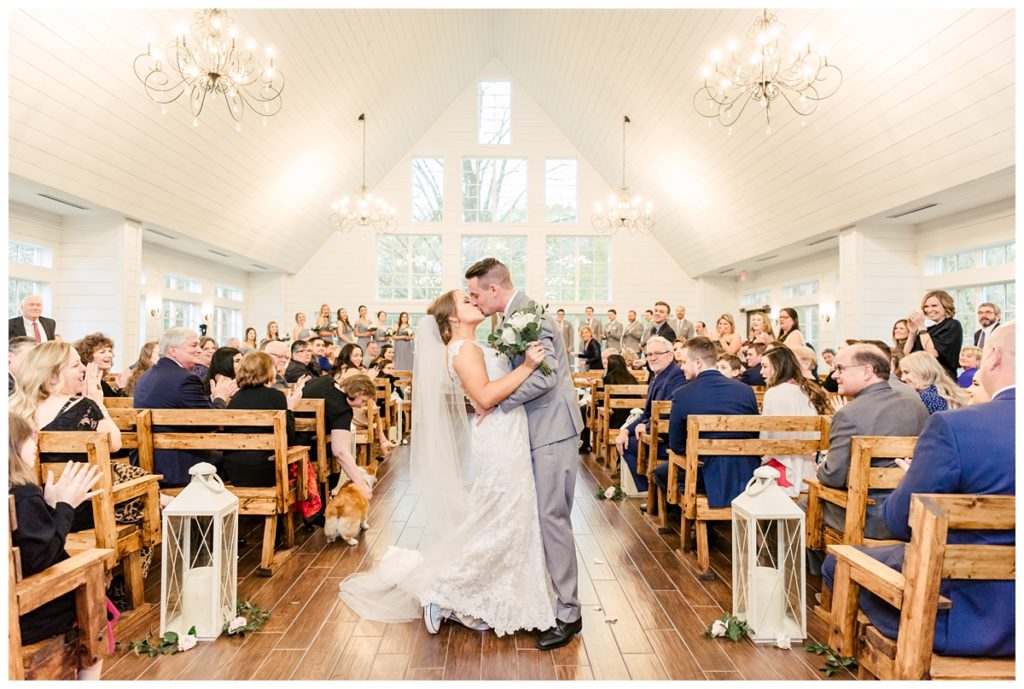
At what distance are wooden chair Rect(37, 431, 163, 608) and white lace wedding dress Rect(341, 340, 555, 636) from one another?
129 cm

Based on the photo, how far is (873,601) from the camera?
1854 mm

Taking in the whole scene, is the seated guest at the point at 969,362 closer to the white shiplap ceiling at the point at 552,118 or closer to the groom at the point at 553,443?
the white shiplap ceiling at the point at 552,118

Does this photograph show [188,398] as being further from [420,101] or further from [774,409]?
[420,101]

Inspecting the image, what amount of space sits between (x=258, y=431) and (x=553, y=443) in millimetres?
2050

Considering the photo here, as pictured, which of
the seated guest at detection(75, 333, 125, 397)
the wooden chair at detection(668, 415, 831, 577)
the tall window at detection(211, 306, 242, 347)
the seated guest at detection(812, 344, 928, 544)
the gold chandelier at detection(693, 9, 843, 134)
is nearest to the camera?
the seated guest at detection(812, 344, 928, 544)

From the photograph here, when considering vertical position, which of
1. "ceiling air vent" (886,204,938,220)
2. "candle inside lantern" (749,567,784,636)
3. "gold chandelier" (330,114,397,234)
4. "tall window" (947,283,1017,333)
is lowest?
"candle inside lantern" (749,567,784,636)

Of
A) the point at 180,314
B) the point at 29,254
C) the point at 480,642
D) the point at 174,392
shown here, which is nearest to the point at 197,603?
the point at 480,642

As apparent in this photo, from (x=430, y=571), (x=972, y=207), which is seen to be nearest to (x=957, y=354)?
(x=972, y=207)

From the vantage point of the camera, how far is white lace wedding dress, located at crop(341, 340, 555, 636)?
8.65 ft

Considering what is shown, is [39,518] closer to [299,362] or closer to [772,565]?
[772,565]

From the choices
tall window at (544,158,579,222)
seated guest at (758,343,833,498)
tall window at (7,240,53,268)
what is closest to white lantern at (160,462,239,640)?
seated guest at (758,343,833,498)

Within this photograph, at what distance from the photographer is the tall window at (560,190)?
14.5 meters

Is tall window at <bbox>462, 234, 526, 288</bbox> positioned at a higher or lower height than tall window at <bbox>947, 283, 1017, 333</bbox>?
higher

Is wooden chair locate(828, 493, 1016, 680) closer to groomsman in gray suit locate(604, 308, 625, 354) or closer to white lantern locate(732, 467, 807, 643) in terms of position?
white lantern locate(732, 467, 807, 643)
